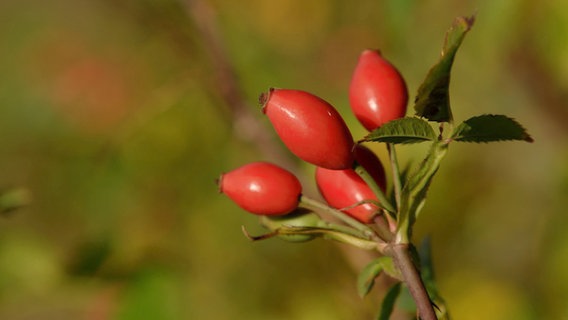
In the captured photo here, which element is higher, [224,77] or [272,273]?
[224,77]

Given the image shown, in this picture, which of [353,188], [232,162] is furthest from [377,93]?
[232,162]

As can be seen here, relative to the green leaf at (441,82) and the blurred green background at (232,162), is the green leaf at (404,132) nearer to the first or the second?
the green leaf at (441,82)

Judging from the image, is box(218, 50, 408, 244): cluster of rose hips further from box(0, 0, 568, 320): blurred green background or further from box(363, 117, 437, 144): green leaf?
box(0, 0, 568, 320): blurred green background

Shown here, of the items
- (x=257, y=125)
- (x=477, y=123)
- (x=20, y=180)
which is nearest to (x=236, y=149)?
(x=257, y=125)

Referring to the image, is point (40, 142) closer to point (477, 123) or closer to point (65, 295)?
point (65, 295)

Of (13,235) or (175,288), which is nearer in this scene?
(175,288)

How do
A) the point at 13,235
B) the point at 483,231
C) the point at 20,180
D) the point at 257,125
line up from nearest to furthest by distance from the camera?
the point at 257,125, the point at 13,235, the point at 483,231, the point at 20,180

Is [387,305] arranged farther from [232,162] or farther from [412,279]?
[232,162]
